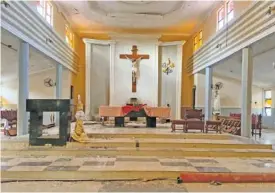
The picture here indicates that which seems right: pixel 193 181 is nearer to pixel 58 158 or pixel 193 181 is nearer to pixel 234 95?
pixel 58 158

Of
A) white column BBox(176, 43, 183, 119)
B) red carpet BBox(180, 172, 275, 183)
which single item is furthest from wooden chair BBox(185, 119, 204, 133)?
white column BBox(176, 43, 183, 119)

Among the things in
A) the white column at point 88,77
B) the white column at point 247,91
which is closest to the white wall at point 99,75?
the white column at point 88,77

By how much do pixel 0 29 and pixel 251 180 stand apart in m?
5.80

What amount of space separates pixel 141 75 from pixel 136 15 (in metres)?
2.97

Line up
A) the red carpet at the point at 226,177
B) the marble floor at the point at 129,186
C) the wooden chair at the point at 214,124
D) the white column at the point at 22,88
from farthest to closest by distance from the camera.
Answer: the wooden chair at the point at 214,124
the white column at the point at 22,88
the red carpet at the point at 226,177
the marble floor at the point at 129,186

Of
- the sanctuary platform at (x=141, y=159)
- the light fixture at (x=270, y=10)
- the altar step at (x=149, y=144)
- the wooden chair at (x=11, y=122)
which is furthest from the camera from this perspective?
the wooden chair at (x=11, y=122)

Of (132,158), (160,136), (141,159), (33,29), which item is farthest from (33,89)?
(141,159)

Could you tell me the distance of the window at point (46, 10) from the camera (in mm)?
9953

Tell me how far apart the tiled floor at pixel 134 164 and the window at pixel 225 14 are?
17.9ft

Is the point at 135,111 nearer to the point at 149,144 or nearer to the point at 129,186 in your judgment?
the point at 149,144

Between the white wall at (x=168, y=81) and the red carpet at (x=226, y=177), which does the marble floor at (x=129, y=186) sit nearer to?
the red carpet at (x=226, y=177)

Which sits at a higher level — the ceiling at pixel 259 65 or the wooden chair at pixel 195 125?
the ceiling at pixel 259 65

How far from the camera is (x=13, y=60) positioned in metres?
12.2

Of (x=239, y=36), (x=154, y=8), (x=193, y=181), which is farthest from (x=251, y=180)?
(x=154, y=8)
